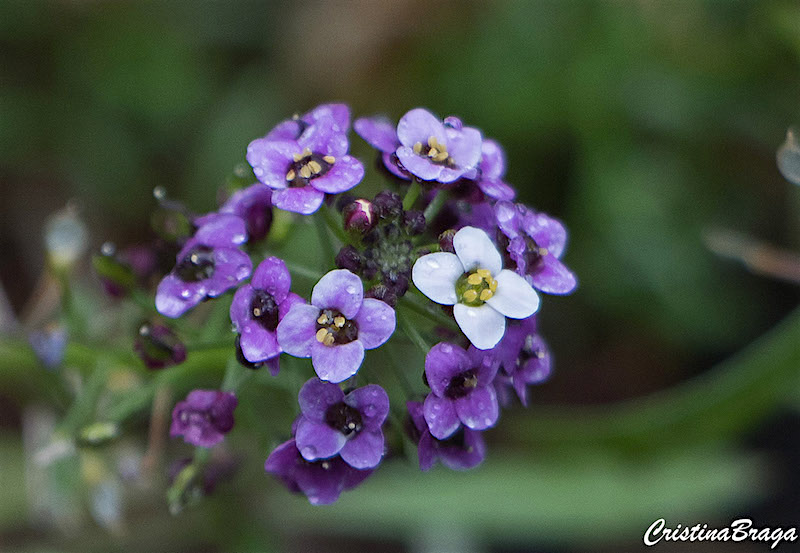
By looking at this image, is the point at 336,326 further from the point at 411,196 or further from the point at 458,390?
the point at 411,196

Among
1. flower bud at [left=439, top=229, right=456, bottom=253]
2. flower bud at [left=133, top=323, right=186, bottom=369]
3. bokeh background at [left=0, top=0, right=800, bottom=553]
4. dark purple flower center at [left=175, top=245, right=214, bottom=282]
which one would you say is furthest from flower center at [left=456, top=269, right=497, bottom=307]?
bokeh background at [left=0, top=0, right=800, bottom=553]

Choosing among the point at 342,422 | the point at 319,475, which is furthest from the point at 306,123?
the point at 319,475

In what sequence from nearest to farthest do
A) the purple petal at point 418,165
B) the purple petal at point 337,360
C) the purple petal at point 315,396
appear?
the purple petal at point 337,360, the purple petal at point 315,396, the purple petal at point 418,165

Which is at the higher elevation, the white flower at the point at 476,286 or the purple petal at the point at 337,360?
the white flower at the point at 476,286

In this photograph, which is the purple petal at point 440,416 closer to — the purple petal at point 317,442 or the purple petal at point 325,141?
the purple petal at point 317,442

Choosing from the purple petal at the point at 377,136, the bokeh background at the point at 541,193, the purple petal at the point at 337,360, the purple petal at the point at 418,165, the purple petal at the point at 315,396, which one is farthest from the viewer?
the bokeh background at the point at 541,193

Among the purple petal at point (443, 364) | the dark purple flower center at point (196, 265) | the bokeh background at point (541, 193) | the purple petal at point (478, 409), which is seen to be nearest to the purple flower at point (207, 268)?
the dark purple flower center at point (196, 265)

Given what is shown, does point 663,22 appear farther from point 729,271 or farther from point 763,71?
point 729,271
